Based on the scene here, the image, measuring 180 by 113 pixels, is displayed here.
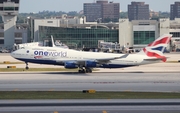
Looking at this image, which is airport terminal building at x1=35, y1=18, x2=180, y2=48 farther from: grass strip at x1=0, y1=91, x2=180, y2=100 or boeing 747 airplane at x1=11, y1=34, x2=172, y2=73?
grass strip at x1=0, y1=91, x2=180, y2=100

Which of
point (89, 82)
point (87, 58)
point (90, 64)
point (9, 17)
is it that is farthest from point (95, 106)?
point (9, 17)

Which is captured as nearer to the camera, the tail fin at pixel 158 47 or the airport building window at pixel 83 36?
the tail fin at pixel 158 47

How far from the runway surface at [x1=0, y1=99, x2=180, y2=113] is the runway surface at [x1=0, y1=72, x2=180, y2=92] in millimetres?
10007

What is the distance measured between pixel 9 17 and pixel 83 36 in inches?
1028

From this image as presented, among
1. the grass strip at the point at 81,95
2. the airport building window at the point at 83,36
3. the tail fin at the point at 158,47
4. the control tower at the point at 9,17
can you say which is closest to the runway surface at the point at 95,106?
the grass strip at the point at 81,95

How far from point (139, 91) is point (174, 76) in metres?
18.4

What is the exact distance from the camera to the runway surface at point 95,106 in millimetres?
35500

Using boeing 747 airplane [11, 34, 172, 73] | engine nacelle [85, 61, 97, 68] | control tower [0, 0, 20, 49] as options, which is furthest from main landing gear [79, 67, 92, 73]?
control tower [0, 0, 20, 49]

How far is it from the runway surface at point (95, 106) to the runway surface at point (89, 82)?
394 inches

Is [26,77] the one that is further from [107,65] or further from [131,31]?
[131,31]

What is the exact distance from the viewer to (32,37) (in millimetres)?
178750

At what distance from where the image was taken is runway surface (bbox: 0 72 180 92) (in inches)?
2035

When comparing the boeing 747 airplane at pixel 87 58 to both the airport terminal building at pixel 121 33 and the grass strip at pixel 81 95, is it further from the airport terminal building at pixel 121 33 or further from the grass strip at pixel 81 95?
the airport terminal building at pixel 121 33

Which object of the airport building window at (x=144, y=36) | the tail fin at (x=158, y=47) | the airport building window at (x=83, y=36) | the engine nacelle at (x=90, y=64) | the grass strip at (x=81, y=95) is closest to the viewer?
the grass strip at (x=81, y=95)
